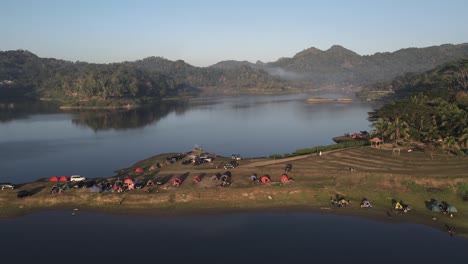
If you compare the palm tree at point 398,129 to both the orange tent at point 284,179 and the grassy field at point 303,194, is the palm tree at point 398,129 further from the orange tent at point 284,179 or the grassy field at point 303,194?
the orange tent at point 284,179

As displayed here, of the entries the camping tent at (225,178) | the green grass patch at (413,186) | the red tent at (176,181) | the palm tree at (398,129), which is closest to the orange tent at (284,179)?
the camping tent at (225,178)

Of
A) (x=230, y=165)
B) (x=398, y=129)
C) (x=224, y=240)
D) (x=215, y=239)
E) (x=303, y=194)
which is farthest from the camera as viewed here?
(x=398, y=129)

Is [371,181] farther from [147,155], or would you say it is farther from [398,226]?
[147,155]

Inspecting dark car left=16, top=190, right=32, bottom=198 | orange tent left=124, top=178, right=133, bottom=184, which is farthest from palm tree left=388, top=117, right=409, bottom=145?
dark car left=16, top=190, right=32, bottom=198

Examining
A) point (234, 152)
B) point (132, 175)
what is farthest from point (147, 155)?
point (132, 175)

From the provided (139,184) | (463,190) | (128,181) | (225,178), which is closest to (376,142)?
(463,190)

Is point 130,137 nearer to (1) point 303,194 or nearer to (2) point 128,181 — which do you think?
(2) point 128,181
